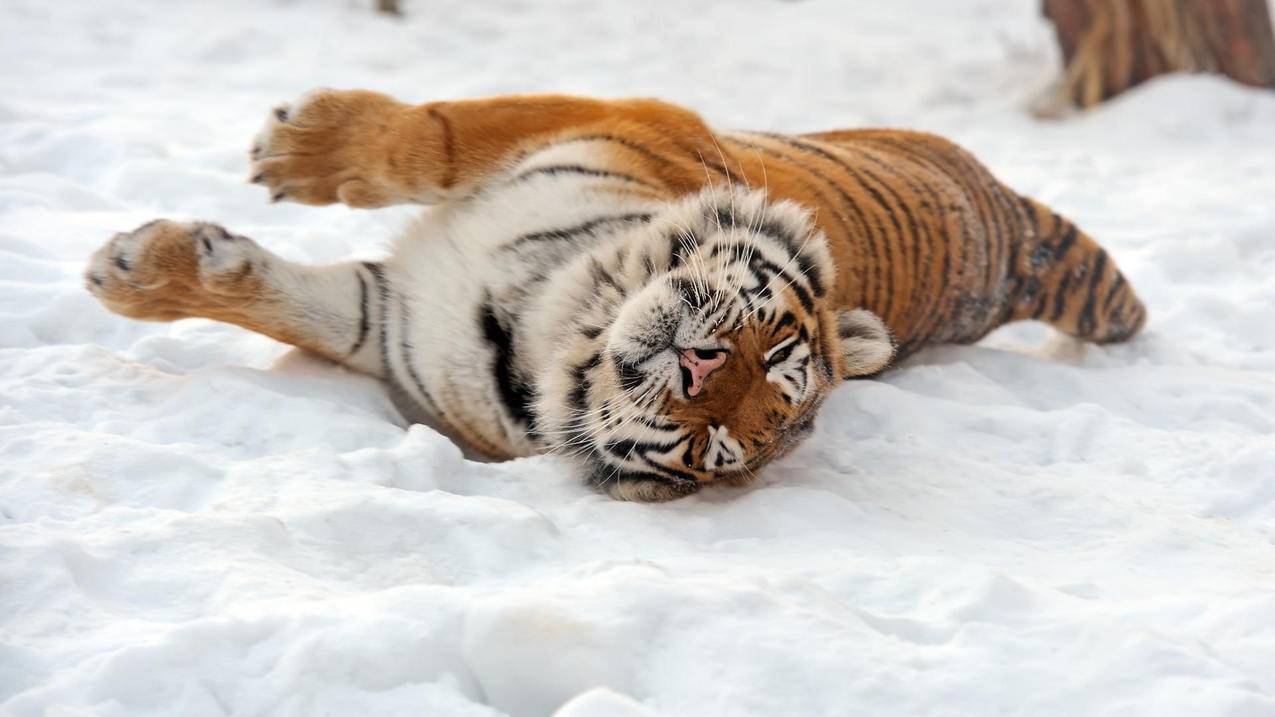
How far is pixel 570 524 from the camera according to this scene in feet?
6.14

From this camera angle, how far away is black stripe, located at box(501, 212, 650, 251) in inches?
86.0

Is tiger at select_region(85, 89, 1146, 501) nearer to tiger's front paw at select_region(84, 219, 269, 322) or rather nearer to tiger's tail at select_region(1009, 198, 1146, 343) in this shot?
tiger's front paw at select_region(84, 219, 269, 322)

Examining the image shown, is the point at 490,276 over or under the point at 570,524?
over

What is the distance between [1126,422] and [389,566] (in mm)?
1634

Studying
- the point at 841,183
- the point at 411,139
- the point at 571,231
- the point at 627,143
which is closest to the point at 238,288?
the point at 411,139

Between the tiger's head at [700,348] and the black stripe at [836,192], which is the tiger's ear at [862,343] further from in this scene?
the black stripe at [836,192]

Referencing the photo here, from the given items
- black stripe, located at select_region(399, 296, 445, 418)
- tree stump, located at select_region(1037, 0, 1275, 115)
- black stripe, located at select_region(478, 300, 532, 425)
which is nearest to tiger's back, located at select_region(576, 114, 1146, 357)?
black stripe, located at select_region(478, 300, 532, 425)

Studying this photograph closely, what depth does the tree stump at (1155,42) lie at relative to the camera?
4859mm

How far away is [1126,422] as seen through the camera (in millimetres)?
2533

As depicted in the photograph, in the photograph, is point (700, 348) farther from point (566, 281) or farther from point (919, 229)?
point (919, 229)

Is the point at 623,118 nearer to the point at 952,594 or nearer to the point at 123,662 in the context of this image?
the point at 952,594

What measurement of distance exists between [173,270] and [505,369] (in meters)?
0.64

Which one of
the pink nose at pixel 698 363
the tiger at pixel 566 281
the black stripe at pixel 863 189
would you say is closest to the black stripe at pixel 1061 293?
the black stripe at pixel 863 189

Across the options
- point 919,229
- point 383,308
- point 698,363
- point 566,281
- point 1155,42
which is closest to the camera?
point 698,363
